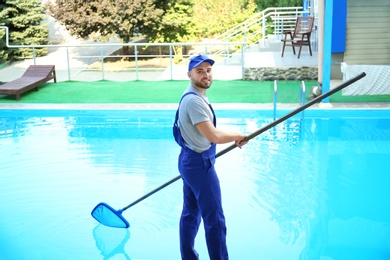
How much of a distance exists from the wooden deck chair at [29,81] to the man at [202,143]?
817 cm

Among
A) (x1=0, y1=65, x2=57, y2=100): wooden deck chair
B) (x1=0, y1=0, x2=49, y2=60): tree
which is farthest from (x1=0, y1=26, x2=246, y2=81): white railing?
(x1=0, y1=65, x2=57, y2=100): wooden deck chair

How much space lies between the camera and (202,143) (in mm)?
3518

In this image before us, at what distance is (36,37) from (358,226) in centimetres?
1599

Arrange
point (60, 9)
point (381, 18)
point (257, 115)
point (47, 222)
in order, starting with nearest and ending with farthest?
1. point (47, 222)
2. point (257, 115)
3. point (381, 18)
4. point (60, 9)

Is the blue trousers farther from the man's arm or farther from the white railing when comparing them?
the white railing

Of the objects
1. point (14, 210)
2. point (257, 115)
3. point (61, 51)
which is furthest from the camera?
point (61, 51)

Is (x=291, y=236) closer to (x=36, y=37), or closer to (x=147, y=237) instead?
(x=147, y=237)

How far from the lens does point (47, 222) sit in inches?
205

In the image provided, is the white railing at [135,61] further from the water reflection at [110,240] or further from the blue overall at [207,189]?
the blue overall at [207,189]

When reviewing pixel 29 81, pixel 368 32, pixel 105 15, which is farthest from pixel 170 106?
pixel 105 15

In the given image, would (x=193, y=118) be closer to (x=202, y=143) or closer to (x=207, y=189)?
(x=202, y=143)

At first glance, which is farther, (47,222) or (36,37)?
(36,37)

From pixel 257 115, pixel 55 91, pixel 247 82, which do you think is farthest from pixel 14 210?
pixel 247 82

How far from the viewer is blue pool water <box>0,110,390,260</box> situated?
4629mm
